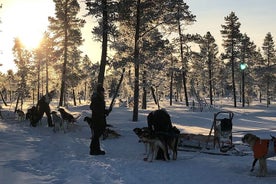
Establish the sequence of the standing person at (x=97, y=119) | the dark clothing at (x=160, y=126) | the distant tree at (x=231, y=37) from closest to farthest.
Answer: the dark clothing at (x=160, y=126), the standing person at (x=97, y=119), the distant tree at (x=231, y=37)

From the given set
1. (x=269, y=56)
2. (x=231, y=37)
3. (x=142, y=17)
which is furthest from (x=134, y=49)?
(x=269, y=56)

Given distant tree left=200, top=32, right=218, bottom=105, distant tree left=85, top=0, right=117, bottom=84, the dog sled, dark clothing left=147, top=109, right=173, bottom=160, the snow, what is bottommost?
the snow

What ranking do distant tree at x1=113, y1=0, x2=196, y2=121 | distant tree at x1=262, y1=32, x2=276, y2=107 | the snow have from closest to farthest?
the snow < distant tree at x1=113, y1=0, x2=196, y2=121 < distant tree at x1=262, y1=32, x2=276, y2=107

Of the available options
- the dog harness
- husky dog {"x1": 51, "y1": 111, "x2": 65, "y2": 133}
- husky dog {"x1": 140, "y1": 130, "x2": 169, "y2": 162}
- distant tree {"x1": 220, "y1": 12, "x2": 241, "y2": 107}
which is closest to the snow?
husky dog {"x1": 140, "y1": 130, "x2": 169, "y2": 162}

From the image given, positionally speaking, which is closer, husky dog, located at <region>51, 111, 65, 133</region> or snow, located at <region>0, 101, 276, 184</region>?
snow, located at <region>0, 101, 276, 184</region>

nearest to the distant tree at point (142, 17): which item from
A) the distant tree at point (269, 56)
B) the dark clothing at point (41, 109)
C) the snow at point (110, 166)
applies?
the dark clothing at point (41, 109)

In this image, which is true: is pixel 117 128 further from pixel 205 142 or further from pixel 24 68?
pixel 24 68

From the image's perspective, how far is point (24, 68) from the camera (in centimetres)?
5525

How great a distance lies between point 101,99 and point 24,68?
45.4m

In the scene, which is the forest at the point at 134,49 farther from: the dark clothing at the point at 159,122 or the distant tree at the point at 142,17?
the dark clothing at the point at 159,122

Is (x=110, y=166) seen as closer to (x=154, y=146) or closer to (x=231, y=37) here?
(x=154, y=146)

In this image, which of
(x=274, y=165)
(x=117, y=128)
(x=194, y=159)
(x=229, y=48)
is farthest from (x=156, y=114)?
(x=229, y=48)

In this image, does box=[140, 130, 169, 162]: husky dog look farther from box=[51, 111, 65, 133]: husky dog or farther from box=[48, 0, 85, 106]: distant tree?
box=[48, 0, 85, 106]: distant tree

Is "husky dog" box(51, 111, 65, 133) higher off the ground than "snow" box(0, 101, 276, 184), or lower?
higher
